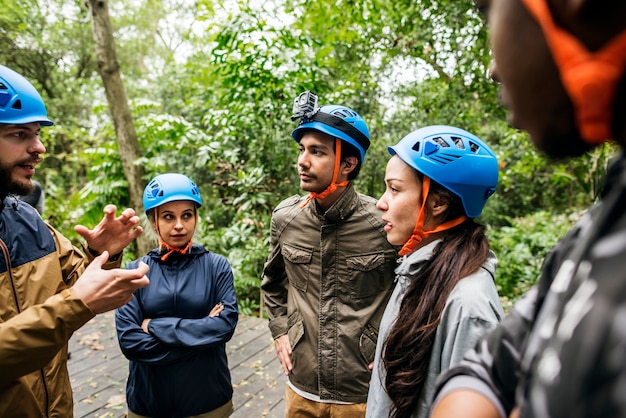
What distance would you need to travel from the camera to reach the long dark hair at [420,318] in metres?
1.58

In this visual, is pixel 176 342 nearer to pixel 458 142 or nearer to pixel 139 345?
pixel 139 345

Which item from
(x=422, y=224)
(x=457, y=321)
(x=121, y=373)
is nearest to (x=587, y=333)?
(x=457, y=321)

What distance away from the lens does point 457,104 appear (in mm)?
7906

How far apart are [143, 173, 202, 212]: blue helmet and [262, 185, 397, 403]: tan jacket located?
876 mm

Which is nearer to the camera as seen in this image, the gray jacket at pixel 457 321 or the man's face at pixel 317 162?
the gray jacket at pixel 457 321

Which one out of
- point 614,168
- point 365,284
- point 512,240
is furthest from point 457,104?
point 614,168

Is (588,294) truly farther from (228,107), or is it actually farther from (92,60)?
(92,60)

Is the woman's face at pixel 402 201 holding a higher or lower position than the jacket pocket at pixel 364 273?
higher

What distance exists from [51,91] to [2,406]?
1718 centimetres

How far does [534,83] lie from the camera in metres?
0.60

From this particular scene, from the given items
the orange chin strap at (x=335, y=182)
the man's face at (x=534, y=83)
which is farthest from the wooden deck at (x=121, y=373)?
the man's face at (x=534, y=83)

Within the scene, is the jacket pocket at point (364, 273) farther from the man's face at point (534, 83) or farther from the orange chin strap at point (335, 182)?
the man's face at point (534, 83)

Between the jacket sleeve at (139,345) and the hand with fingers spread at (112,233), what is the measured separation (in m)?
0.49

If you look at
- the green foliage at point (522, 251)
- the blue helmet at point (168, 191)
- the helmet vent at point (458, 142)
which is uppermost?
the helmet vent at point (458, 142)
